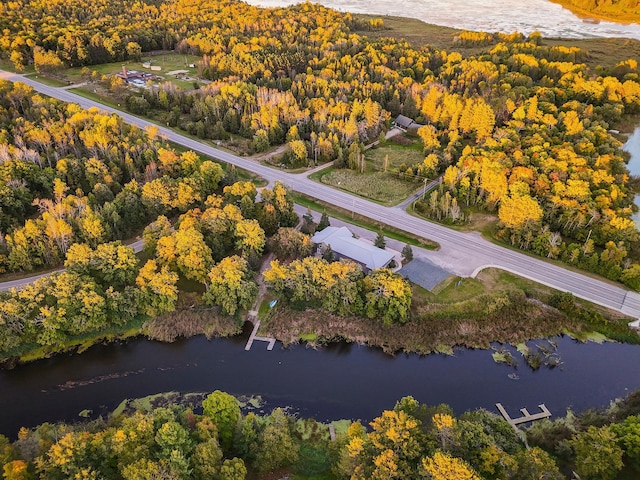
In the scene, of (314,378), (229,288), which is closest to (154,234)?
(229,288)

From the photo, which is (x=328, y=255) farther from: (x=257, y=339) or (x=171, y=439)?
(x=171, y=439)

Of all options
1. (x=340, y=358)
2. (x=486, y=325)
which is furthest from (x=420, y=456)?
(x=486, y=325)

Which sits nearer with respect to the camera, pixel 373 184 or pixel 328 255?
pixel 328 255

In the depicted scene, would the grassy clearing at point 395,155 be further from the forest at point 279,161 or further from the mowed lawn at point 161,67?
the mowed lawn at point 161,67

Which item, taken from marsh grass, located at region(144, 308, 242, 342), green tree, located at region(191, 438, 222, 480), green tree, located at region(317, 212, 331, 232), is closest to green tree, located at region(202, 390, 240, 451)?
green tree, located at region(191, 438, 222, 480)

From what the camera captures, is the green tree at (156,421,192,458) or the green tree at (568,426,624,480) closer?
the green tree at (156,421,192,458)

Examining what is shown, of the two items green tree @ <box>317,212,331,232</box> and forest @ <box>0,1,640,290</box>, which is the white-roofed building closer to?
green tree @ <box>317,212,331,232</box>
